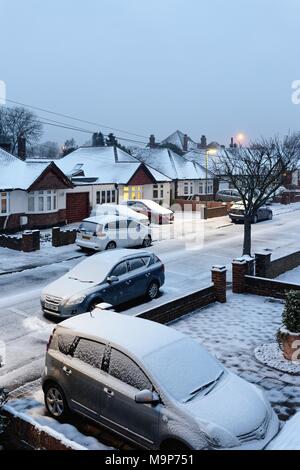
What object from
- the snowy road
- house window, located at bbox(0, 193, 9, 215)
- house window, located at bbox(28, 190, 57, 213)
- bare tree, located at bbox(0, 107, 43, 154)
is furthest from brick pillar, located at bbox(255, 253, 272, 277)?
bare tree, located at bbox(0, 107, 43, 154)

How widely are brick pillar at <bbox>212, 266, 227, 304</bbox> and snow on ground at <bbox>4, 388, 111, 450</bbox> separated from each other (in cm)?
697

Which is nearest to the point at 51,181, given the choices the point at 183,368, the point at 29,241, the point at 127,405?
the point at 29,241

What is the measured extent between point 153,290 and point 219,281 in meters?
2.03

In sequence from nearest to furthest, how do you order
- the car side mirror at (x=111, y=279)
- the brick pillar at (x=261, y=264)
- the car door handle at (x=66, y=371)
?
the car door handle at (x=66, y=371) → the car side mirror at (x=111, y=279) → the brick pillar at (x=261, y=264)

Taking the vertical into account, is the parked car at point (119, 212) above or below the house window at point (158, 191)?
below

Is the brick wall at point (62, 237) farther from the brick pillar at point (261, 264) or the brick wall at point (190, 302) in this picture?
the brick wall at point (190, 302)

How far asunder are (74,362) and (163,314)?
16.9ft

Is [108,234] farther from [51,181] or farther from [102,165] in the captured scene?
[102,165]

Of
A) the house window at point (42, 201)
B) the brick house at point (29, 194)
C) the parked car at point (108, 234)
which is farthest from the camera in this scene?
the house window at point (42, 201)

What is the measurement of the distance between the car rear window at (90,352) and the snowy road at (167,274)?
2.24 m

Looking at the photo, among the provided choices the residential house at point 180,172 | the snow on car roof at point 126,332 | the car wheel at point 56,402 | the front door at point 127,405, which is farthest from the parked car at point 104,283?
the residential house at point 180,172

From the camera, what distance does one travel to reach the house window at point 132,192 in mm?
37406
